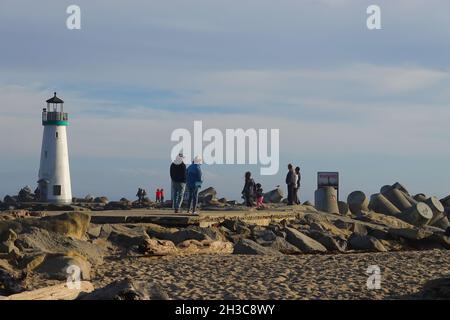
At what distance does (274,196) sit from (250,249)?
2059 centimetres

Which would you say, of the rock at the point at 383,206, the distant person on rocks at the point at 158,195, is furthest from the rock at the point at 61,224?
the distant person on rocks at the point at 158,195

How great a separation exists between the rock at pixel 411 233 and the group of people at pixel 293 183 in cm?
563

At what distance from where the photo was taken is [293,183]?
26.3 metres

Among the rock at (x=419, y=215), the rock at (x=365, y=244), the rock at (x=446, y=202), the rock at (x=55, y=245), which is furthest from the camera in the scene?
the rock at (x=446, y=202)

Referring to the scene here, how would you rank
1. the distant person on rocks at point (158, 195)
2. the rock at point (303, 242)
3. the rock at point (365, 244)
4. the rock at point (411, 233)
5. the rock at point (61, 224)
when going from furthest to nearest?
1. the distant person on rocks at point (158, 195)
2. the rock at point (411, 233)
3. the rock at point (365, 244)
4. the rock at point (303, 242)
5. the rock at point (61, 224)

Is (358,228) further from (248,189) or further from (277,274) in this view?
(277,274)

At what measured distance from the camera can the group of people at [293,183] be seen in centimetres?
2553

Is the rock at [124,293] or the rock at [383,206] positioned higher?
the rock at [383,206]

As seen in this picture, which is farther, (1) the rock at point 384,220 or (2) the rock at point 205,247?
(1) the rock at point 384,220

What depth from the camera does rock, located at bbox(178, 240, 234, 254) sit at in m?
14.8

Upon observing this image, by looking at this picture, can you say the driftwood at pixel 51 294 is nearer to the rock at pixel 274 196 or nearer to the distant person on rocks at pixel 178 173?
the distant person on rocks at pixel 178 173

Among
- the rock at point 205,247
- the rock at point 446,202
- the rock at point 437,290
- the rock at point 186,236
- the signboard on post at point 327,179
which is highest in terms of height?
the signboard on post at point 327,179

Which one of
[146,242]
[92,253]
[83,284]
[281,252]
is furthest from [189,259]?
[83,284]

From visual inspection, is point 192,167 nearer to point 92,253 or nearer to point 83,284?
point 92,253
